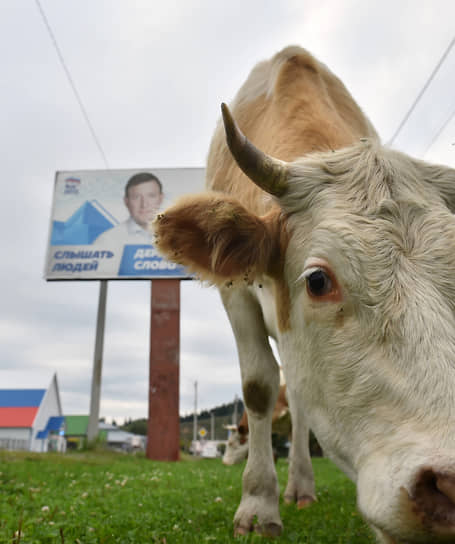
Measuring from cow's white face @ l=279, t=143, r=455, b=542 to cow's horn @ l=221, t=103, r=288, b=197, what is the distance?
0.08 m

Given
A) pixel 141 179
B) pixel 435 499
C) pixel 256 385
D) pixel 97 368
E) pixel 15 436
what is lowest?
pixel 435 499

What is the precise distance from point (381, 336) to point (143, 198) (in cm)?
1708

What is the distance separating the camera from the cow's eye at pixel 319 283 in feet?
6.88

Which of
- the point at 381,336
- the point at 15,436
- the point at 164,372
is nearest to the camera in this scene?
the point at 381,336

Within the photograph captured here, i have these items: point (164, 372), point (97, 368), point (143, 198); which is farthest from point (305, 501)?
point (143, 198)

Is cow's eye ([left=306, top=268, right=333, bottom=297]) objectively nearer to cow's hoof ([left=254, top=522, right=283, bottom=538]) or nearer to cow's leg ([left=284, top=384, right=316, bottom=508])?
cow's hoof ([left=254, top=522, right=283, bottom=538])

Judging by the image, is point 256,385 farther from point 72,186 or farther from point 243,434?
point 72,186

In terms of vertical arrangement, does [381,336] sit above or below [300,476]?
above

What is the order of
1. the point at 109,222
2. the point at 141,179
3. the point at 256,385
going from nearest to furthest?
the point at 256,385 → the point at 109,222 → the point at 141,179

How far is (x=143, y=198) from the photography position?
1834 cm

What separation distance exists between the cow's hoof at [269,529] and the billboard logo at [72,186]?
16603 millimetres

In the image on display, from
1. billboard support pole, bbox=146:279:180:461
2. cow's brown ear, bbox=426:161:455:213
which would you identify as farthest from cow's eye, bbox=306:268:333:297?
billboard support pole, bbox=146:279:180:461

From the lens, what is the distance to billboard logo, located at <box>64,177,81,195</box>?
18.2 metres

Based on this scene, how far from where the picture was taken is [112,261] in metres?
17.2
